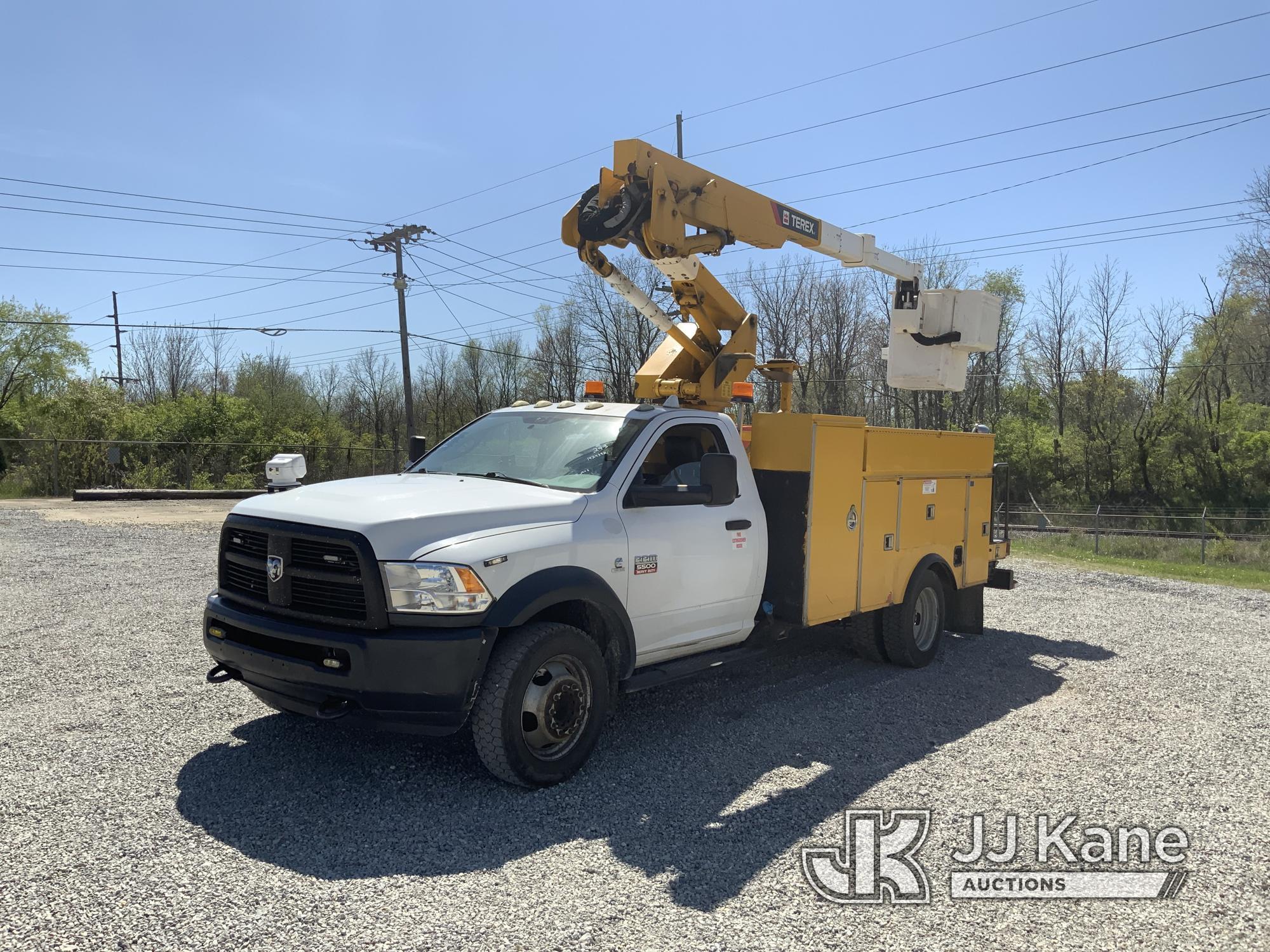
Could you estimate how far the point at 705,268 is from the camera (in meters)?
7.43

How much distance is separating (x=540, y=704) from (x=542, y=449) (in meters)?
1.75

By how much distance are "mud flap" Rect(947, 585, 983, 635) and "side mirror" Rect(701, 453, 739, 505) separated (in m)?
4.32

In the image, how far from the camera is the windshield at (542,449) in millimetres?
5297

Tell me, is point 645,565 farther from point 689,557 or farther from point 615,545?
point 689,557

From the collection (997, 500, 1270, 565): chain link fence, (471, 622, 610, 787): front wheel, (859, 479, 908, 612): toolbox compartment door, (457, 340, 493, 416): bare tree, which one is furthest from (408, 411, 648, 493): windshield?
(457, 340, 493, 416): bare tree

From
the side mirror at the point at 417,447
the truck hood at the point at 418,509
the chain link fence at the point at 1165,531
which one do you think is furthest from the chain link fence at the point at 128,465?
the truck hood at the point at 418,509

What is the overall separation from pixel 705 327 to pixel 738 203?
42.4 inches

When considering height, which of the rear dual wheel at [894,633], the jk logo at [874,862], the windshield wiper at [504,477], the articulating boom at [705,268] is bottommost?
Result: the jk logo at [874,862]

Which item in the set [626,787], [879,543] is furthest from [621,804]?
[879,543]

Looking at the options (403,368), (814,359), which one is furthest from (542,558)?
(814,359)

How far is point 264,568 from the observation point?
4582mm

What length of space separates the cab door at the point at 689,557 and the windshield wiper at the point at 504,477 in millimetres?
507

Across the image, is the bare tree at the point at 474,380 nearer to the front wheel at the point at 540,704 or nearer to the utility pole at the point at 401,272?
the utility pole at the point at 401,272

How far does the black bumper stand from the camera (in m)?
4.10
